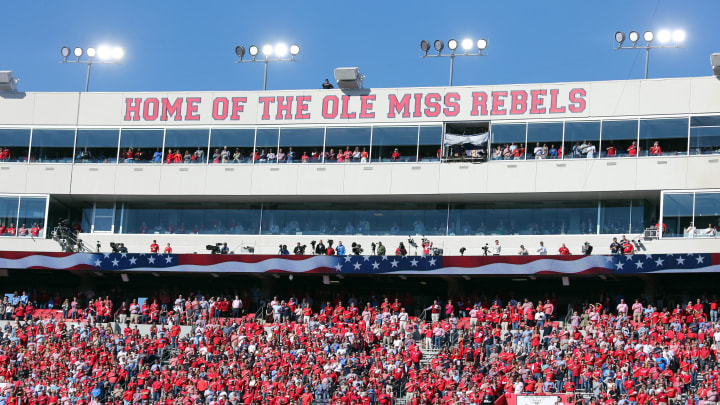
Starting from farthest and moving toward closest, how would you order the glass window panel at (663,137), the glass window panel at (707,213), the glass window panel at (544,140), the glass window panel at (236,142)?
the glass window panel at (236,142) < the glass window panel at (544,140) < the glass window panel at (663,137) < the glass window panel at (707,213)

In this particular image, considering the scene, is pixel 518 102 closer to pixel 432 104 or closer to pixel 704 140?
pixel 432 104

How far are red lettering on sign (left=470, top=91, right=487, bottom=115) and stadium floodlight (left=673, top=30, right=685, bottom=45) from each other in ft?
25.4

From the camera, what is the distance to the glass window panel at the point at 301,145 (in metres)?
43.9

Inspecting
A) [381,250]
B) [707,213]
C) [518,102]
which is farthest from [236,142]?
[707,213]

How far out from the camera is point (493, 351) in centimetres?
3291

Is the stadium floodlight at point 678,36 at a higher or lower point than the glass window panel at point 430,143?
higher

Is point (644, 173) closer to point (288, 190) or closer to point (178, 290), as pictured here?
point (288, 190)

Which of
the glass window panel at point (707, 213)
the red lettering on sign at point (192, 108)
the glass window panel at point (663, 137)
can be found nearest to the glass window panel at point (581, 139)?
the glass window panel at point (663, 137)

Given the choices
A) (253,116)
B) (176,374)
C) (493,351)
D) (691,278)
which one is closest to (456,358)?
(493,351)

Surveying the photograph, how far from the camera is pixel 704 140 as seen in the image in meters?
39.6

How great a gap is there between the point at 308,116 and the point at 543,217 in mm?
10191

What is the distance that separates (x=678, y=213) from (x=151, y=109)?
21516 millimetres

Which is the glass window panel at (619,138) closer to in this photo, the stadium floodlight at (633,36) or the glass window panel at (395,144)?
the stadium floodlight at (633,36)

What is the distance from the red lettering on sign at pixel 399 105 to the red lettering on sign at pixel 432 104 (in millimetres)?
768
